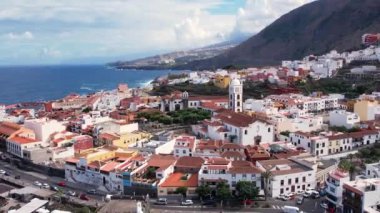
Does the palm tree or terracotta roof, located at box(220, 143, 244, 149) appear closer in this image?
the palm tree

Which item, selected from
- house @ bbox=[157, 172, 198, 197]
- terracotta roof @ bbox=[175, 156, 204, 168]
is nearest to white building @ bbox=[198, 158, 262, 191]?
house @ bbox=[157, 172, 198, 197]

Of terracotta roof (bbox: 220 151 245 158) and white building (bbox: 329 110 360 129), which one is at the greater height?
white building (bbox: 329 110 360 129)

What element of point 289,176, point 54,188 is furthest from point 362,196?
point 54,188

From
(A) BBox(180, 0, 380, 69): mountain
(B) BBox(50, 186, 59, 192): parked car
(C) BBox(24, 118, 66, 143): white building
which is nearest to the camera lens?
(B) BBox(50, 186, 59, 192): parked car

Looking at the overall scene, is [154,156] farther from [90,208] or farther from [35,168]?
[35,168]

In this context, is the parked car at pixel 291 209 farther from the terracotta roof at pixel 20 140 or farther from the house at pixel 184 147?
the terracotta roof at pixel 20 140

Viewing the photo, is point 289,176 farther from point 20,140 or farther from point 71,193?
point 20,140

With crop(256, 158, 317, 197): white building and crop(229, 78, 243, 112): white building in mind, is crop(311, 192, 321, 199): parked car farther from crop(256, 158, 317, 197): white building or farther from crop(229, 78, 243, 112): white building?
crop(229, 78, 243, 112): white building
